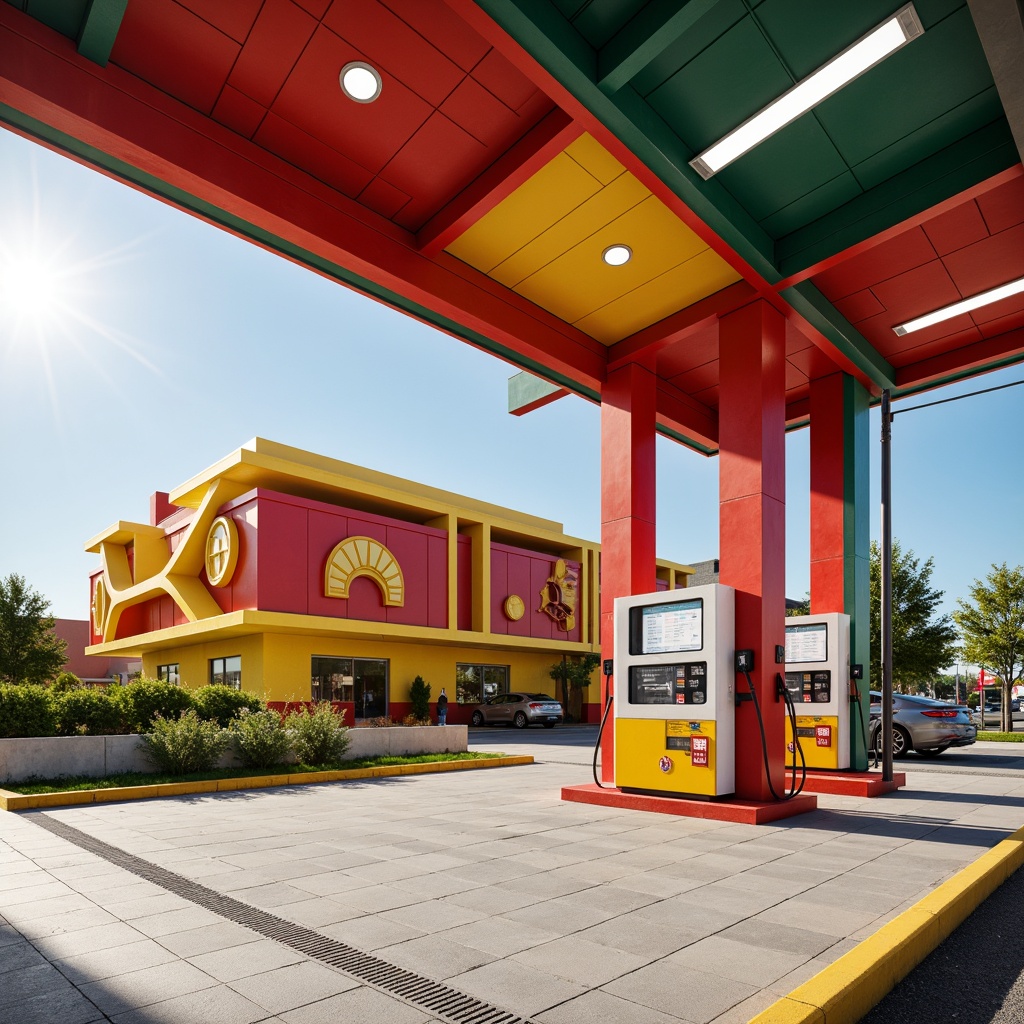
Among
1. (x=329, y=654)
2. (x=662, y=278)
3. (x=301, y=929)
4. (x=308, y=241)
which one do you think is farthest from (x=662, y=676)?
(x=329, y=654)

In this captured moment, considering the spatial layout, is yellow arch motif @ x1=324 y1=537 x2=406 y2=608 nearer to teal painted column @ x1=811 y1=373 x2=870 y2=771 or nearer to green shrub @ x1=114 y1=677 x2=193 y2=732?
green shrub @ x1=114 y1=677 x2=193 y2=732

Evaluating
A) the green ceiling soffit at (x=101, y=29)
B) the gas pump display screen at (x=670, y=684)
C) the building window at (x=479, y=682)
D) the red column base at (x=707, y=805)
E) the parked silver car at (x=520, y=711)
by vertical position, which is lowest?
the parked silver car at (x=520, y=711)

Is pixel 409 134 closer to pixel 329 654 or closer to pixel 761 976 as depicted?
pixel 761 976

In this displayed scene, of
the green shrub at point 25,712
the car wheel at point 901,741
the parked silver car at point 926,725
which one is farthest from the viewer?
the car wheel at point 901,741

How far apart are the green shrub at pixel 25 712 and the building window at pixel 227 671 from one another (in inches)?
609

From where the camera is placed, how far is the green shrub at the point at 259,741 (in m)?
12.9

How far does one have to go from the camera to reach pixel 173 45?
6621 millimetres

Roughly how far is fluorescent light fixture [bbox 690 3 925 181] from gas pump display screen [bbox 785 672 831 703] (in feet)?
24.4

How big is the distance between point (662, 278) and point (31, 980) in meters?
9.15

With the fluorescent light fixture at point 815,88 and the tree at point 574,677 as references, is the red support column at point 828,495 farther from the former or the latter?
the tree at point 574,677

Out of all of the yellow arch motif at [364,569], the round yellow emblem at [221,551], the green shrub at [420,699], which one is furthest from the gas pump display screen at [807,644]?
the green shrub at [420,699]

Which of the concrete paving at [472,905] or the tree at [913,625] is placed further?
the tree at [913,625]

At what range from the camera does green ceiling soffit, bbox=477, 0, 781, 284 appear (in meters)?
6.02

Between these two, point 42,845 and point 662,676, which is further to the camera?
point 662,676
